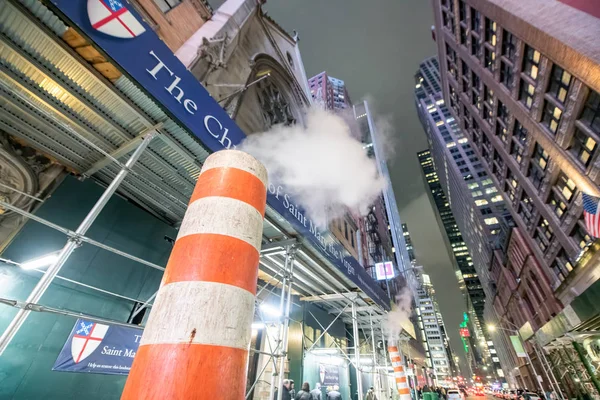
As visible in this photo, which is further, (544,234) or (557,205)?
(544,234)

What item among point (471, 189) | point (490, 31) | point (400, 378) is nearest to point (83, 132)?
point (400, 378)

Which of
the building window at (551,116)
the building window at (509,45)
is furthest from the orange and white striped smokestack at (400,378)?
the building window at (509,45)

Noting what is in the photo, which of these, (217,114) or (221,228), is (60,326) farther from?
(221,228)

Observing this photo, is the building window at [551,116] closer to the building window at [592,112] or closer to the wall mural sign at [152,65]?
the building window at [592,112]

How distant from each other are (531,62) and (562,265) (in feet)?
62.7

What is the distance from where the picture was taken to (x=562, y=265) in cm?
2625

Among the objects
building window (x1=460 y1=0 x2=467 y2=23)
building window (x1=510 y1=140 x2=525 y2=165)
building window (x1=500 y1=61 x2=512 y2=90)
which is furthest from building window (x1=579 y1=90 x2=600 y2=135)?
building window (x1=460 y1=0 x2=467 y2=23)

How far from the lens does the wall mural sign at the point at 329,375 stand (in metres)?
12.5

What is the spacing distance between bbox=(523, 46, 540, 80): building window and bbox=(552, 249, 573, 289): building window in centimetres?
1686

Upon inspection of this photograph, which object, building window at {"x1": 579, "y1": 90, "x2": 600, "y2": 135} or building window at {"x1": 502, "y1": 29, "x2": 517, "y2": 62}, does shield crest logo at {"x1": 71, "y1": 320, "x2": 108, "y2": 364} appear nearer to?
building window at {"x1": 579, "y1": 90, "x2": 600, "y2": 135}

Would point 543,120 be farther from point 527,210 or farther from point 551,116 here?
point 527,210

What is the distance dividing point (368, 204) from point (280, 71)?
2129cm

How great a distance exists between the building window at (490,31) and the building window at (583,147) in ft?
43.6

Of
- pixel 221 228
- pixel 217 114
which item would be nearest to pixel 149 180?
pixel 217 114
